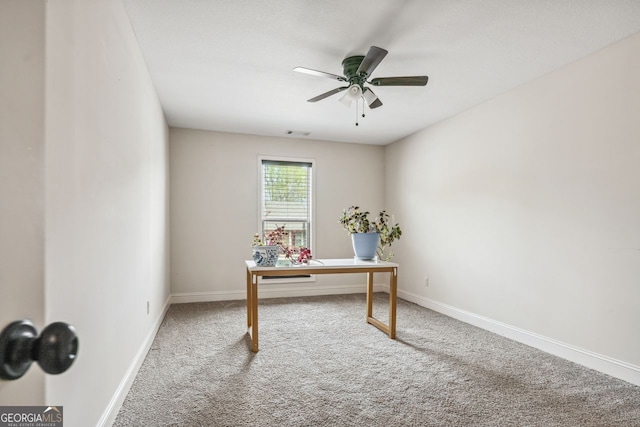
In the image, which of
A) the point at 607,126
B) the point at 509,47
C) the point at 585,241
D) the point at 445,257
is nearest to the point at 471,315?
the point at 445,257

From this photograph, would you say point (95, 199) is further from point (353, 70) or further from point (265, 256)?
point (353, 70)

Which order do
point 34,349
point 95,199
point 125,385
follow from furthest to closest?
point 125,385 → point 95,199 → point 34,349

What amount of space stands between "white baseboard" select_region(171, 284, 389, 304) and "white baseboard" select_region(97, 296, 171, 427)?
56.5 inches

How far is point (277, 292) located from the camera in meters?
4.99

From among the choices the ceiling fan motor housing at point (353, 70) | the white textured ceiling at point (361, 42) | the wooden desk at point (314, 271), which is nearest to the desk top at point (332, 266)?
the wooden desk at point (314, 271)

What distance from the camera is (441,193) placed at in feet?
14.1

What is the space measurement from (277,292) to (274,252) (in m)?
2.17

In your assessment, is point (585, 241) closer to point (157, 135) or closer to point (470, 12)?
point (470, 12)

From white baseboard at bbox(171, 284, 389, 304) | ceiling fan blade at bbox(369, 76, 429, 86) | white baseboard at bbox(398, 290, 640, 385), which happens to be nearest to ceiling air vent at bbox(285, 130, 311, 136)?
white baseboard at bbox(171, 284, 389, 304)

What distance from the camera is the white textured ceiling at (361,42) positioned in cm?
206

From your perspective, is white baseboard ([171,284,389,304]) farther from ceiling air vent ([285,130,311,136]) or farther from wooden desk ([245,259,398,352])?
ceiling air vent ([285,130,311,136])

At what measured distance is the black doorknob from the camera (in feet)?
1.47

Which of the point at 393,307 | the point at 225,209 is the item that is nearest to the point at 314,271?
the point at 393,307

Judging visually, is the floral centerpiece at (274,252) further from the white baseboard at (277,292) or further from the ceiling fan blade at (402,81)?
the white baseboard at (277,292)
